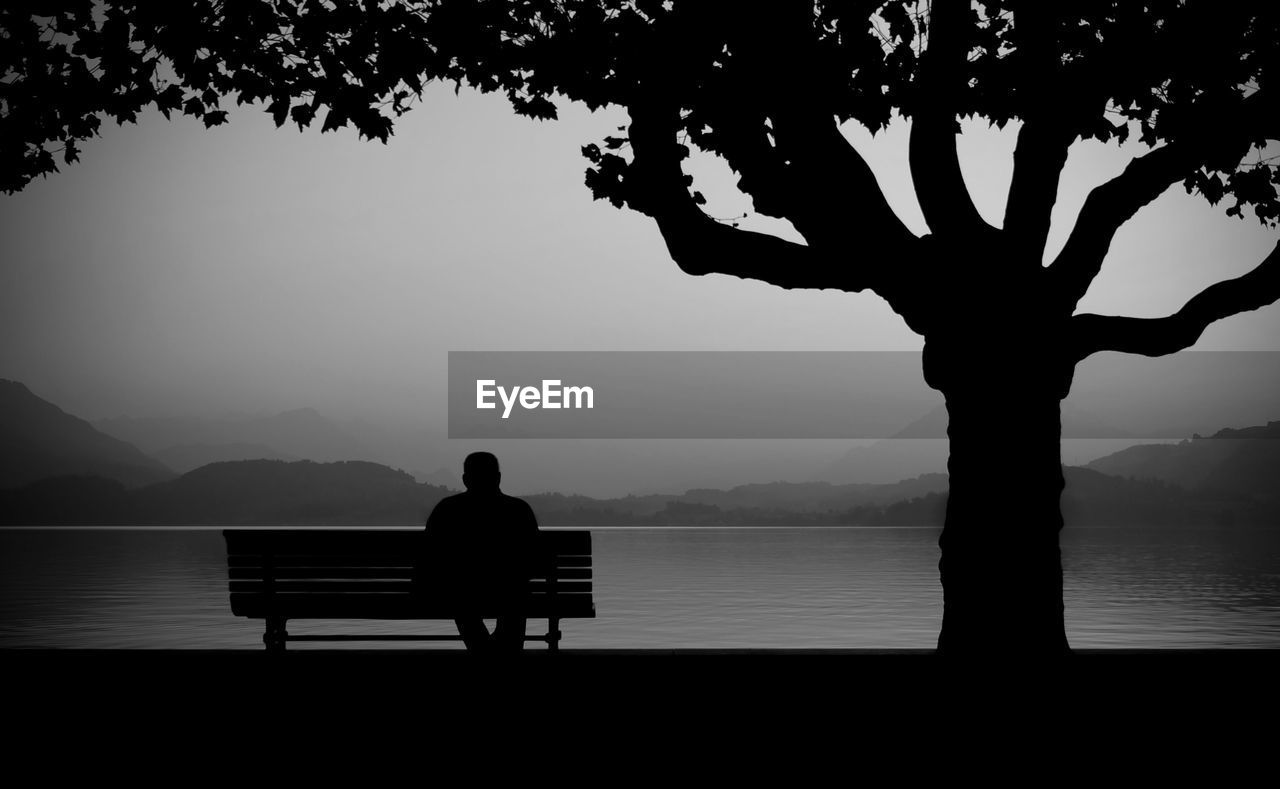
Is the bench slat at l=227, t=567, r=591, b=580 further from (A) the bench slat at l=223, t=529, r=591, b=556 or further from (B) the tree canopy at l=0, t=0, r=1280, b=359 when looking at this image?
(B) the tree canopy at l=0, t=0, r=1280, b=359

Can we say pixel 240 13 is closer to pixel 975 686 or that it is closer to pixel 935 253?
pixel 935 253

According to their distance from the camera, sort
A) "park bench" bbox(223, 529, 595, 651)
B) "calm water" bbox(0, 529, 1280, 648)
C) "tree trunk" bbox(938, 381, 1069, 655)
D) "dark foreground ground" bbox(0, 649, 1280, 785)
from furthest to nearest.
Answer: "calm water" bbox(0, 529, 1280, 648), "park bench" bbox(223, 529, 595, 651), "tree trunk" bbox(938, 381, 1069, 655), "dark foreground ground" bbox(0, 649, 1280, 785)

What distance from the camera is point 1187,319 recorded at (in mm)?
9641

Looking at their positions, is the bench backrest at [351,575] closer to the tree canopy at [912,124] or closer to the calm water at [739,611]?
the tree canopy at [912,124]

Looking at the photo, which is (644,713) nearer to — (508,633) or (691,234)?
(508,633)

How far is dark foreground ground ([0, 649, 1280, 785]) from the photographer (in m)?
6.50

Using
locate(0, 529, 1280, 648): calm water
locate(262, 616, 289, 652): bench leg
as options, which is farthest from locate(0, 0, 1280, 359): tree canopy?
locate(0, 529, 1280, 648): calm water

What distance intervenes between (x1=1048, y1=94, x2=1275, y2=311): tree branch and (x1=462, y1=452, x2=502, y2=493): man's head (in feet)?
15.0

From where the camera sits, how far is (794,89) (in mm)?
9219

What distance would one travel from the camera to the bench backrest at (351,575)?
32.6 feet

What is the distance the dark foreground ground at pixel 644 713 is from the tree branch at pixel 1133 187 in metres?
2.96

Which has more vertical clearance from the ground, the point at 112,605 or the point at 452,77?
the point at 452,77

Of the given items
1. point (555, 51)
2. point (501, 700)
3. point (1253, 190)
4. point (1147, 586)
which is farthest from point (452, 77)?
point (1147, 586)

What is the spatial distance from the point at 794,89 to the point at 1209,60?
10.6 feet
